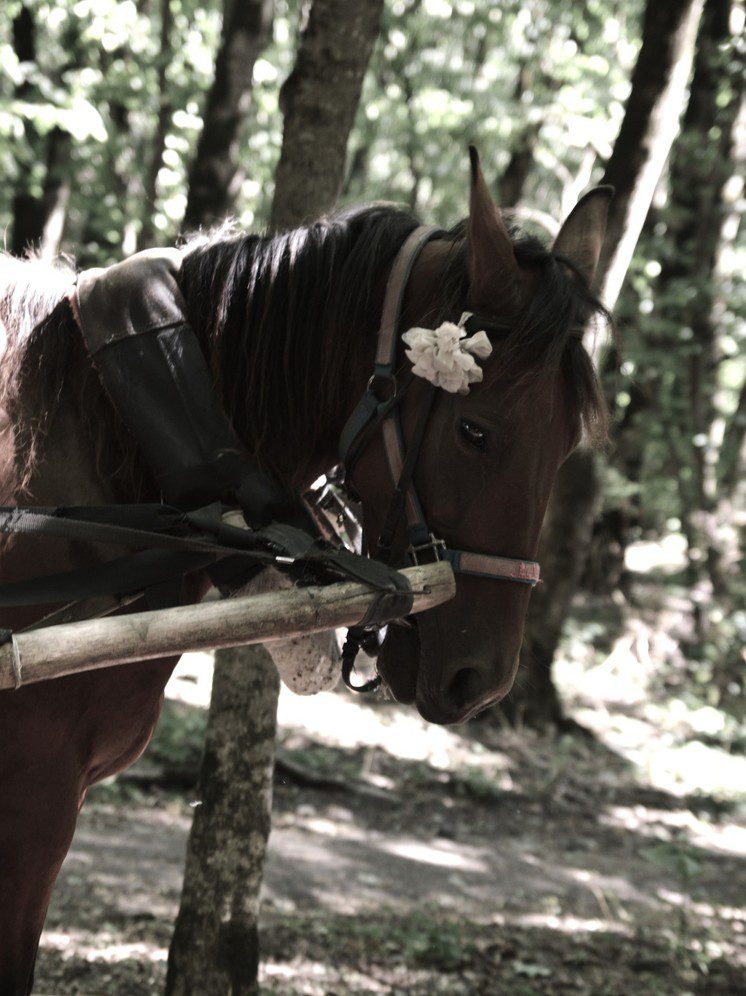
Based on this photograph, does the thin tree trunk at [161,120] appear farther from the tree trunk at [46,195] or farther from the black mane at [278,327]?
the black mane at [278,327]

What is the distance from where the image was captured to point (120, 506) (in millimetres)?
2230

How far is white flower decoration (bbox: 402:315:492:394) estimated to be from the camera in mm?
2223

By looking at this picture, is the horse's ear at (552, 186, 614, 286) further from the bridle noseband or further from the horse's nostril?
the horse's nostril

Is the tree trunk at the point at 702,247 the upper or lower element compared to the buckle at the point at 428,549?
upper

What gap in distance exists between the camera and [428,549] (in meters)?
2.28

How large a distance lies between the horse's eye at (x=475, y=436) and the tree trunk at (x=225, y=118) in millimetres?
7626

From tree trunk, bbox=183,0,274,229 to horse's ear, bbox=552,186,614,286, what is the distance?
724cm

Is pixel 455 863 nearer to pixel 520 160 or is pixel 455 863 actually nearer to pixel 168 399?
pixel 168 399

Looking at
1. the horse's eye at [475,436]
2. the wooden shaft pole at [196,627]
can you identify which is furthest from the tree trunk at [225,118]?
the wooden shaft pole at [196,627]

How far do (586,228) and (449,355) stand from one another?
26.2 inches

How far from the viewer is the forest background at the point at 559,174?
27.2ft

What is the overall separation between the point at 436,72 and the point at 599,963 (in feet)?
34.9

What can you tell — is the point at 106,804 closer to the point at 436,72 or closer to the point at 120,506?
the point at 120,506

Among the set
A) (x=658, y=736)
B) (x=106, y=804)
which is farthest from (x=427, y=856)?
(x=658, y=736)
